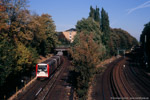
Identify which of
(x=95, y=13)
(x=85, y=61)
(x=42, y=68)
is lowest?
(x=42, y=68)

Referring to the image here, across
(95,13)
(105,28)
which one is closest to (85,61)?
(105,28)

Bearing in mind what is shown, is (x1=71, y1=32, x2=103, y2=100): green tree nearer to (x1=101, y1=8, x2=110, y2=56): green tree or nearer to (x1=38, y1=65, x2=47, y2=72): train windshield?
(x1=38, y1=65, x2=47, y2=72): train windshield

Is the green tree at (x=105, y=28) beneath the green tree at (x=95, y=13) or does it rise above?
beneath

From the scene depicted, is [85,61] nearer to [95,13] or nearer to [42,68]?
[42,68]

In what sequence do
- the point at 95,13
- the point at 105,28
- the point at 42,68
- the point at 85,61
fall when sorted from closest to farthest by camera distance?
the point at 85,61
the point at 42,68
the point at 105,28
the point at 95,13

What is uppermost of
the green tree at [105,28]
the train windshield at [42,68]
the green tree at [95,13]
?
the green tree at [95,13]

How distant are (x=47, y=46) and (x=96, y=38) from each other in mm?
19500

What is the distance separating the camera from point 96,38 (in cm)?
3931

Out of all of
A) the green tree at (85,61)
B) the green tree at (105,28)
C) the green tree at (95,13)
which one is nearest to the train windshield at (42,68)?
the green tree at (85,61)

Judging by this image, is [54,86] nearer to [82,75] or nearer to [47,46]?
[82,75]

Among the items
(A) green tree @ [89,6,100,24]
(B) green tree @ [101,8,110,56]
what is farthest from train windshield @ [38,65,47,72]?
(A) green tree @ [89,6,100,24]

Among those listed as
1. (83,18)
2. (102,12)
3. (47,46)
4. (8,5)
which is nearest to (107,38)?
A: (102,12)

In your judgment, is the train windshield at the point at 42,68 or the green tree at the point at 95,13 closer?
the train windshield at the point at 42,68

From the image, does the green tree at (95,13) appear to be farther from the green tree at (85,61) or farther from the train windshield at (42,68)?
the green tree at (85,61)
